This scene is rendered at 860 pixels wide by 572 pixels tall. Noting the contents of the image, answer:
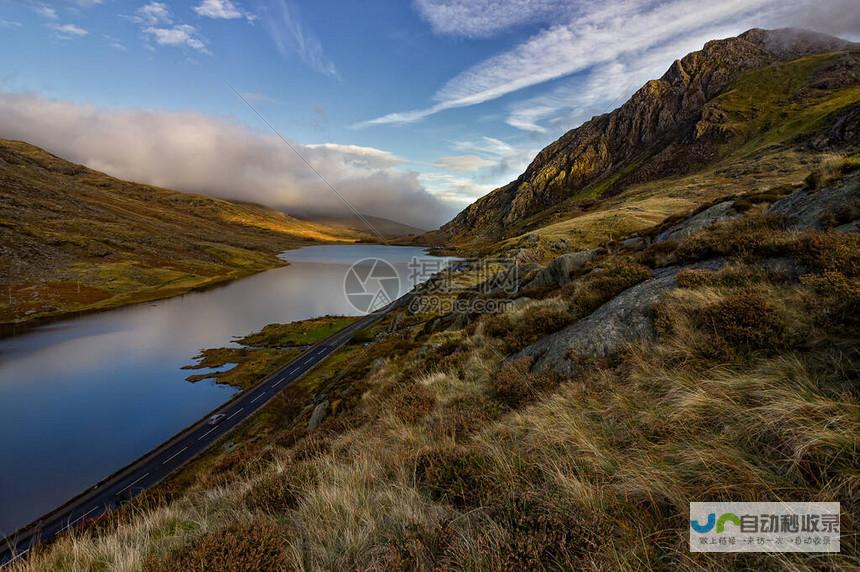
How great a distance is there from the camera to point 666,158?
181750mm

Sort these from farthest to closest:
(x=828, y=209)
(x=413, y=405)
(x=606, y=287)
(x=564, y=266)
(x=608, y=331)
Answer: (x=564, y=266)
(x=606, y=287)
(x=828, y=209)
(x=413, y=405)
(x=608, y=331)

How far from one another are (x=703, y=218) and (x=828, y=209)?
1059cm

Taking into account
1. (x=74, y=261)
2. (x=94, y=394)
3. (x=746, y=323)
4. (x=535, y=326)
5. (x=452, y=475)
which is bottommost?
(x=94, y=394)

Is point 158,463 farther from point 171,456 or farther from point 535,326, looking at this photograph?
point 535,326

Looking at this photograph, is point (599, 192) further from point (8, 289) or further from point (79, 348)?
point (8, 289)

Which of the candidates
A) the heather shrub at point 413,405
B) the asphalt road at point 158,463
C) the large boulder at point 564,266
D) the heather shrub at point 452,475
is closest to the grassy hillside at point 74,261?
the asphalt road at point 158,463

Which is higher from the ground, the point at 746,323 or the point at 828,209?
the point at 828,209

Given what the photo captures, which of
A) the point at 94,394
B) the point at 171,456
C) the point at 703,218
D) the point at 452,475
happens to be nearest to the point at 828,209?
the point at 703,218

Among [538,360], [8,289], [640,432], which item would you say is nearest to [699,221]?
[538,360]

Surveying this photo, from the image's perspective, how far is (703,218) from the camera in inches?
772

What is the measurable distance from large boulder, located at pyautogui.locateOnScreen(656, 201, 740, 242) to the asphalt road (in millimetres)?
39716

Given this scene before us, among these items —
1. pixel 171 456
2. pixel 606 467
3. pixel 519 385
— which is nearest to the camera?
pixel 606 467

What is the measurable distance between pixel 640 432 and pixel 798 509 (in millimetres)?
1914

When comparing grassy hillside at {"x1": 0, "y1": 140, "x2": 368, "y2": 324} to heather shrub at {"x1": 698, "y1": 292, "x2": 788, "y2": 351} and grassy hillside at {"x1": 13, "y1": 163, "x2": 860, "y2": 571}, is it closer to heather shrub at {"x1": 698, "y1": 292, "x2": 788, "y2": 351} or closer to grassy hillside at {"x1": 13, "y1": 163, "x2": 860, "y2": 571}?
grassy hillside at {"x1": 13, "y1": 163, "x2": 860, "y2": 571}
